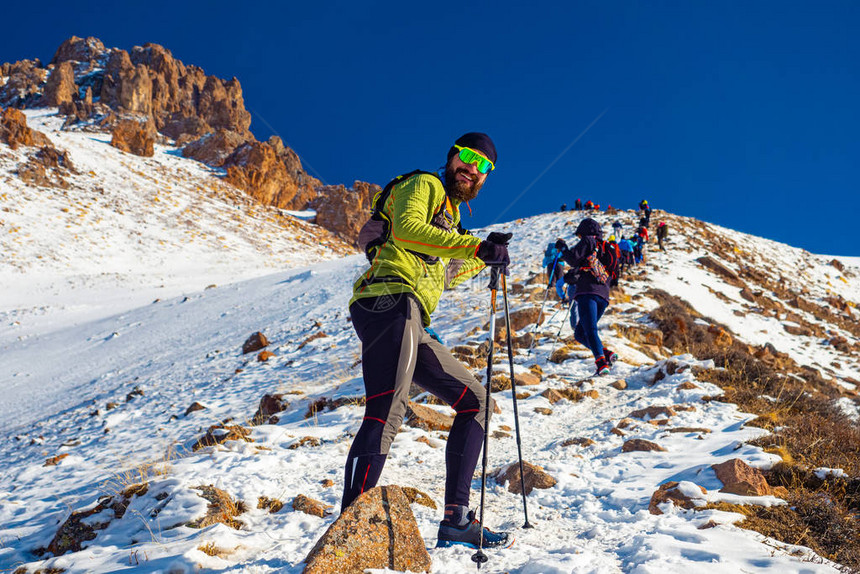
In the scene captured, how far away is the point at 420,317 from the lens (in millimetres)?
2936

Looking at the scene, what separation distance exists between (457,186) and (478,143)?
1.05ft

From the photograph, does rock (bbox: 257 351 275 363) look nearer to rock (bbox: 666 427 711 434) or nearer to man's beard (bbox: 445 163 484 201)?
rock (bbox: 666 427 711 434)

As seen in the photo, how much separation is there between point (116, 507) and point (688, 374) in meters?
7.18

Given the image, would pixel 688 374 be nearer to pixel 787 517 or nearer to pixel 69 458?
pixel 787 517

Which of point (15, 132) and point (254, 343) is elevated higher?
point (15, 132)

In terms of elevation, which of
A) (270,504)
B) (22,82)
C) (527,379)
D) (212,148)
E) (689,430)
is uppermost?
(22,82)

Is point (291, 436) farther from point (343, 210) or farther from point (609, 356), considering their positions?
point (343, 210)

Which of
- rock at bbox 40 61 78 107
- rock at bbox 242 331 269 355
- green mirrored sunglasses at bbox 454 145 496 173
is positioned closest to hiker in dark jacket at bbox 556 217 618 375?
green mirrored sunglasses at bbox 454 145 496 173

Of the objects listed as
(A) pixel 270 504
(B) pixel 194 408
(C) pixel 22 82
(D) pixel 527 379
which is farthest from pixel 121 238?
(C) pixel 22 82

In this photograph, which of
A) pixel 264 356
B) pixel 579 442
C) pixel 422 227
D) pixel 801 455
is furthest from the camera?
→ pixel 264 356

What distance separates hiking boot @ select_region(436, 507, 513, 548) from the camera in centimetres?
278

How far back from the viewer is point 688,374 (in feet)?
23.5

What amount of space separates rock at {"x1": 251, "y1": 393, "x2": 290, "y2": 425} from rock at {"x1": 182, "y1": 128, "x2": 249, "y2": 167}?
6286 cm

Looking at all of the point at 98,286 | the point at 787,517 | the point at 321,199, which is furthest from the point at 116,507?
the point at 321,199
